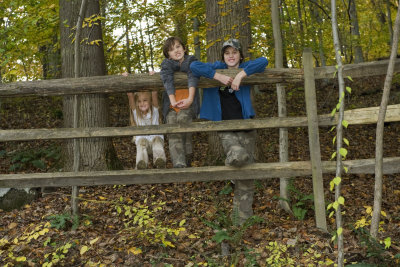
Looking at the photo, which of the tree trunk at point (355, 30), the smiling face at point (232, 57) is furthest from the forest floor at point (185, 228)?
the tree trunk at point (355, 30)

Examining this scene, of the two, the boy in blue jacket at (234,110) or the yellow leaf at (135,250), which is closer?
the yellow leaf at (135,250)

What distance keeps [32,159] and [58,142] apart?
1.14 meters

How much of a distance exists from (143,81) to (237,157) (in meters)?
1.41

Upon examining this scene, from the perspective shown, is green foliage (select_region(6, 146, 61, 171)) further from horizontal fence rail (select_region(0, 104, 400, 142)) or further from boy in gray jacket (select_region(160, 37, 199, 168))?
boy in gray jacket (select_region(160, 37, 199, 168))

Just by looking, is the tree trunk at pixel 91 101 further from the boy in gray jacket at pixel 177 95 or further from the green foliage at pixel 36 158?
the boy in gray jacket at pixel 177 95

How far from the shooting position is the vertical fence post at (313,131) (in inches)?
182

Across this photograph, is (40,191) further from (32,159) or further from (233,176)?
(233,176)

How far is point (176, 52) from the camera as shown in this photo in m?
4.83

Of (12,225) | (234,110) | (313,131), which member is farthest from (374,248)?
(12,225)

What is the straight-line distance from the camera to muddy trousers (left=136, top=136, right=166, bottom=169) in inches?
195

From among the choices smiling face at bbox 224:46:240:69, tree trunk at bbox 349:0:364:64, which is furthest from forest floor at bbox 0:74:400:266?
tree trunk at bbox 349:0:364:64

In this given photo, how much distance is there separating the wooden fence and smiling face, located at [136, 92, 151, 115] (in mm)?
473

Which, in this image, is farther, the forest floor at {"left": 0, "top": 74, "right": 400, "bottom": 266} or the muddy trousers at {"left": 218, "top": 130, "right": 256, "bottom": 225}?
the muddy trousers at {"left": 218, "top": 130, "right": 256, "bottom": 225}

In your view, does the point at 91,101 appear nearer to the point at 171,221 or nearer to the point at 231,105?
the point at 171,221
